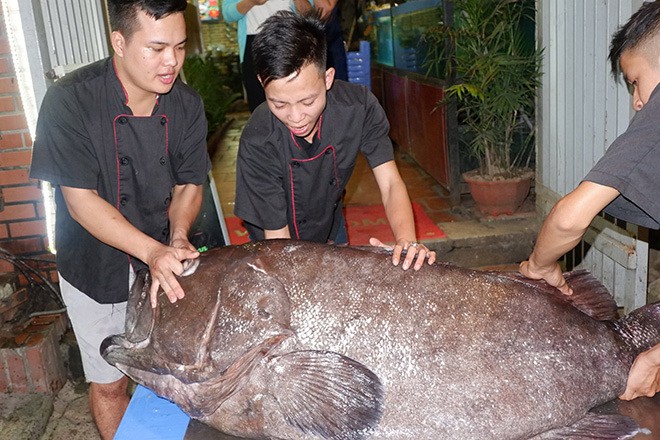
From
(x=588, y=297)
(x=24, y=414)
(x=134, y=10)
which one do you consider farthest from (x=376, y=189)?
(x=588, y=297)

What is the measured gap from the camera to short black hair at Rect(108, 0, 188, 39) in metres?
2.69

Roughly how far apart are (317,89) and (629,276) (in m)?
2.47

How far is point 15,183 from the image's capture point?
14.2 ft

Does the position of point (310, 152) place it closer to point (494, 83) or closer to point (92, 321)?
point (92, 321)

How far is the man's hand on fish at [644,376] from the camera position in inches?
86.4

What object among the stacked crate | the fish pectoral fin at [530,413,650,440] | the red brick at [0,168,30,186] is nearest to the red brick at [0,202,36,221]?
the red brick at [0,168,30,186]

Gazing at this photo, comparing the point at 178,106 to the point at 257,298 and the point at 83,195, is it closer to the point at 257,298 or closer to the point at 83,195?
the point at 83,195

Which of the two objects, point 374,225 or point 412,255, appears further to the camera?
point 374,225

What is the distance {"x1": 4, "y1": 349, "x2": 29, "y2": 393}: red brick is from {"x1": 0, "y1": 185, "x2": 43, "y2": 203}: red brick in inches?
37.8

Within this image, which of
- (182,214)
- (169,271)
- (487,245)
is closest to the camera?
(169,271)

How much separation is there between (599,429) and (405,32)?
267 inches

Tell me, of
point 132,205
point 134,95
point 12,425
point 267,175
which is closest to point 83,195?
point 132,205

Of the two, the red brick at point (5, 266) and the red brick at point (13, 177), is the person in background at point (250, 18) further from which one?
the red brick at point (5, 266)

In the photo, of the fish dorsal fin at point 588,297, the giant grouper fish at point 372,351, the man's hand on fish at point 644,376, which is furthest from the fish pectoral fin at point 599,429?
the fish dorsal fin at point 588,297
